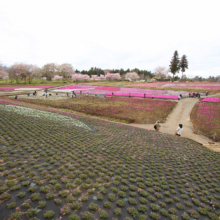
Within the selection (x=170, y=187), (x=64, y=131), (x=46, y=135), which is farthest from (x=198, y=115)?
(x=46, y=135)

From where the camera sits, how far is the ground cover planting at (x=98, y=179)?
4812 mm

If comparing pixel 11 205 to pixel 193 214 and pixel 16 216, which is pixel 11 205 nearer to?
pixel 16 216

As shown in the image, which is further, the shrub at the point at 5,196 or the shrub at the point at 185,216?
the shrub at the point at 185,216

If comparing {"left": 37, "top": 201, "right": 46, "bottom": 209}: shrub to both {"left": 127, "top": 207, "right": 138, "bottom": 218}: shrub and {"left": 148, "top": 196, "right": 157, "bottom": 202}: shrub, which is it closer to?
{"left": 127, "top": 207, "right": 138, "bottom": 218}: shrub

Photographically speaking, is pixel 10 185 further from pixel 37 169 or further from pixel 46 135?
pixel 46 135

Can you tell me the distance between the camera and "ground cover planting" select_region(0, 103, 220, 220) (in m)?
4.81

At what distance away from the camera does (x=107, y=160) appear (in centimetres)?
864

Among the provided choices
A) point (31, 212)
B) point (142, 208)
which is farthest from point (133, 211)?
point (31, 212)

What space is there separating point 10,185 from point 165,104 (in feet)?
103

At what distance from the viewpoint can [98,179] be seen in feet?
21.3

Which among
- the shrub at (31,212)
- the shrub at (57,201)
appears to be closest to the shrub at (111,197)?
the shrub at (57,201)

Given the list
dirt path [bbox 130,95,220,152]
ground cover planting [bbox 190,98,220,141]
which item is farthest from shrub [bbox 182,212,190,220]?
ground cover planting [bbox 190,98,220,141]

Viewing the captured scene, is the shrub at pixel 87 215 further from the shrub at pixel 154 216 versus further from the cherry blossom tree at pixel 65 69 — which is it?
the cherry blossom tree at pixel 65 69

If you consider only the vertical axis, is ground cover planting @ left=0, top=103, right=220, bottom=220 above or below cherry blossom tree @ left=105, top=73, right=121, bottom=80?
below
